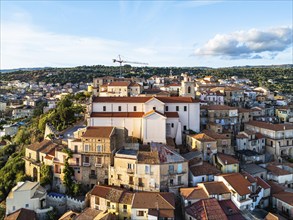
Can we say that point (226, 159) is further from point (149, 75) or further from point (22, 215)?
point (149, 75)

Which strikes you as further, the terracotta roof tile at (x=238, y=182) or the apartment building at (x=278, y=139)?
the apartment building at (x=278, y=139)

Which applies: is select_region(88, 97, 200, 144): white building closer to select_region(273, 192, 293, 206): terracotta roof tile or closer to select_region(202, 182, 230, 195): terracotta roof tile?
select_region(202, 182, 230, 195): terracotta roof tile

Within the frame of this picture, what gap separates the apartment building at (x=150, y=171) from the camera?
120 ft

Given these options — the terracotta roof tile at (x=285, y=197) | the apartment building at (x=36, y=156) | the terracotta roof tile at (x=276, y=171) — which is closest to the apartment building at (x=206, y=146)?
the terracotta roof tile at (x=276, y=171)

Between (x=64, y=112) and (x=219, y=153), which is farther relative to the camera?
Result: (x=64, y=112)

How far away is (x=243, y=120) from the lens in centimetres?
6166

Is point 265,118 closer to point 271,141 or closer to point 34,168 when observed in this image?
point 271,141

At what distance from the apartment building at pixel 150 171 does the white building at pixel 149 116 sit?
25.8 ft

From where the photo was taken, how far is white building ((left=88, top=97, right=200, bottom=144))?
45969 millimetres

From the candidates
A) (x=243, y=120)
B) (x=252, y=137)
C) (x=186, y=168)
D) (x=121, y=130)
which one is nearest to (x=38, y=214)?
(x=121, y=130)

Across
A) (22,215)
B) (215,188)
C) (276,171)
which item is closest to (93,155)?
(22,215)

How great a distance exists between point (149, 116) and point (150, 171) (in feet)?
36.3

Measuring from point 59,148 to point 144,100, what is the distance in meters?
15.6

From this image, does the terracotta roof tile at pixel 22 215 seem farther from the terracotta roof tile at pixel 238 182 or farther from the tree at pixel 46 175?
the terracotta roof tile at pixel 238 182
